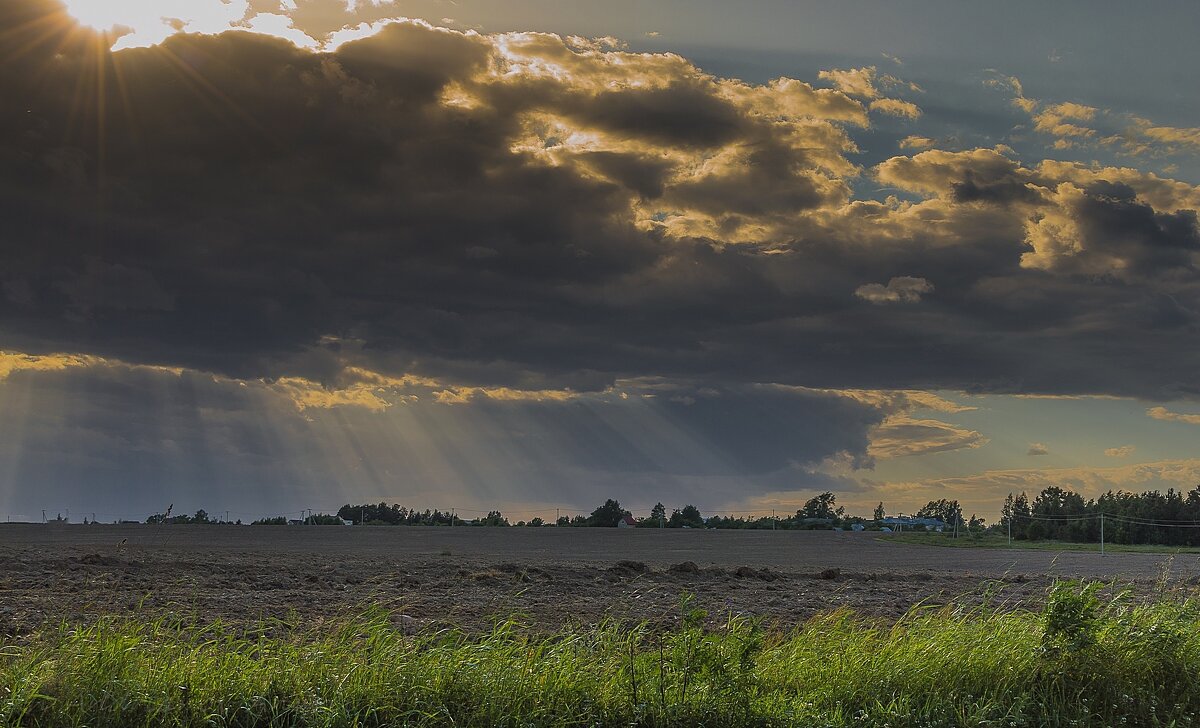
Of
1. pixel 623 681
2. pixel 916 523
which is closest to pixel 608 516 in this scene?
pixel 916 523

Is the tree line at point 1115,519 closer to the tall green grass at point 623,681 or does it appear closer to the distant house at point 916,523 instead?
the distant house at point 916,523

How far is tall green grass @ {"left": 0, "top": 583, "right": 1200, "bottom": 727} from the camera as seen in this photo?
9164mm

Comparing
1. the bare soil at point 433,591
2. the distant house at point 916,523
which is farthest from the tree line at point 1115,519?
the bare soil at point 433,591

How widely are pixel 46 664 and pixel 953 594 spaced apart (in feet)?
63.0

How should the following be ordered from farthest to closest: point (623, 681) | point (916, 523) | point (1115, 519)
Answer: point (916, 523) < point (1115, 519) < point (623, 681)

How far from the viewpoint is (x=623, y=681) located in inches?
397

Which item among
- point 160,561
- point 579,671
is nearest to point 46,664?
point 579,671

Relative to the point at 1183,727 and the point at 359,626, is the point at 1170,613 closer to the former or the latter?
the point at 1183,727

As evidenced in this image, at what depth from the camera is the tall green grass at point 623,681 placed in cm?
916

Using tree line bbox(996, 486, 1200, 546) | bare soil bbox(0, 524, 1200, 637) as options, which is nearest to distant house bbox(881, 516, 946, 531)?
tree line bbox(996, 486, 1200, 546)

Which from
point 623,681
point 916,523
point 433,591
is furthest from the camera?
point 916,523

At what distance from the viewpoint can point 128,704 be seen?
8.97 metres

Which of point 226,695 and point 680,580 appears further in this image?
point 680,580

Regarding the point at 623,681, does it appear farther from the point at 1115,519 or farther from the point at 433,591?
the point at 1115,519
